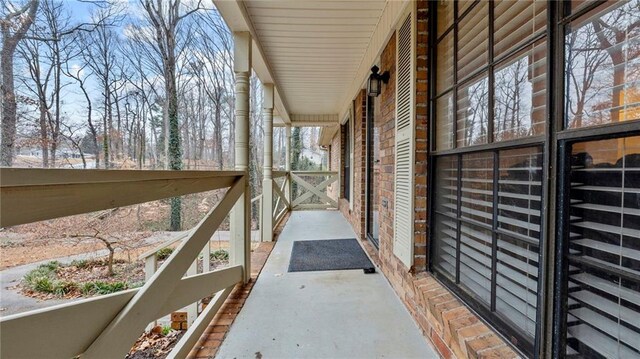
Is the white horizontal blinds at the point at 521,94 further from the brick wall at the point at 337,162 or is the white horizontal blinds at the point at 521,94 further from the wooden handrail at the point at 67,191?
the brick wall at the point at 337,162

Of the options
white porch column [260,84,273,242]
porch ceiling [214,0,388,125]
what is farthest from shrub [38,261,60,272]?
porch ceiling [214,0,388,125]

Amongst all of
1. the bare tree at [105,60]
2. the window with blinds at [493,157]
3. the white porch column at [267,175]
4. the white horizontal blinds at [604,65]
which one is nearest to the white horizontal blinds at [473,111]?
the window with blinds at [493,157]

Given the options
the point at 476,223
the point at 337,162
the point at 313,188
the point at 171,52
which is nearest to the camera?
the point at 476,223

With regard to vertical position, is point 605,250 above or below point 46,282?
above

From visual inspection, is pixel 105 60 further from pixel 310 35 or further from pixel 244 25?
pixel 310 35

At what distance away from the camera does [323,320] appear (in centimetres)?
200

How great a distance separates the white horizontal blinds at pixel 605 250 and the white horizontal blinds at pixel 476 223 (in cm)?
41

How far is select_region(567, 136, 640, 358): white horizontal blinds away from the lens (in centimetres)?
79

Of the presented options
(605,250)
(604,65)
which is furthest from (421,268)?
(604,65)

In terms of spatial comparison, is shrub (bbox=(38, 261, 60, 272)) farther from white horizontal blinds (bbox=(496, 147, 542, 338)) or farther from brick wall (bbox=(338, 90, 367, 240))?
white horizontal blinds (bbox=(496, 147, 542, 338))

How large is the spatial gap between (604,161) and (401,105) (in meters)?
1.46

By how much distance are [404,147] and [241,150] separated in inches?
57.5

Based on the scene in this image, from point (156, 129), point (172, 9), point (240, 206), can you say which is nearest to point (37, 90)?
point (240, 206)

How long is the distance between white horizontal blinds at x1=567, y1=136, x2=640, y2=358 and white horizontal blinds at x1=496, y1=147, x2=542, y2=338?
140mm
